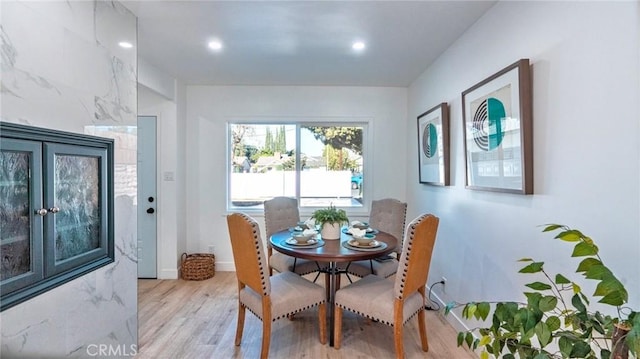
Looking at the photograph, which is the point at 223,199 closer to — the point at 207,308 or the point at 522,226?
the point at 207,308

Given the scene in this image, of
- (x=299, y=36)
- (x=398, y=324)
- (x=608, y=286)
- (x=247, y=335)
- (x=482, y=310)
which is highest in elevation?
(x=299, y=36)

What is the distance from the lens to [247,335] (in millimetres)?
2590

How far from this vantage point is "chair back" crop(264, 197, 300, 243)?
3.42 meters

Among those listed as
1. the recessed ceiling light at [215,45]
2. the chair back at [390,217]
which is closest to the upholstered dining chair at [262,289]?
the chair back at [390,217]

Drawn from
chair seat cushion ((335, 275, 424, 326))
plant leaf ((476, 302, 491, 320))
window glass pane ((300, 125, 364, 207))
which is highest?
window glass pane ((300, 125, 364, 207))

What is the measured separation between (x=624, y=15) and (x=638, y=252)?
2.99ft

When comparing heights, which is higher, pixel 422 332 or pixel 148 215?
pixel 148 215

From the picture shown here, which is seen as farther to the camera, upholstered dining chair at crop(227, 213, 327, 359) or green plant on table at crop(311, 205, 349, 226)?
green plant on table at crop(311, 205, 349, 226)

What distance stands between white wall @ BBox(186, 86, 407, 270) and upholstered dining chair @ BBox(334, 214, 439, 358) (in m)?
2.11

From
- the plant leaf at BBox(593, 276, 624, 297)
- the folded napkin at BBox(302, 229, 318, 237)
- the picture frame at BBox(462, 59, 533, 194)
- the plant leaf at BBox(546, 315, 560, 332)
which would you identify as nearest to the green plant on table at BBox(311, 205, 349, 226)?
the folded napkin at BBox(302, 229, 318, 237)

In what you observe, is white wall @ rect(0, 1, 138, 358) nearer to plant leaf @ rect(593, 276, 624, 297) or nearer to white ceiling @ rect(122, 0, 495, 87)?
white ceiling @ rect(122, 0, 495, 87)

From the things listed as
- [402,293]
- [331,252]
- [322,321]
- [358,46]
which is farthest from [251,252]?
[358,46]

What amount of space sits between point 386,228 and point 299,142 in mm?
1730

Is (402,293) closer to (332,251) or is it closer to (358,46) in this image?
(332,251)
